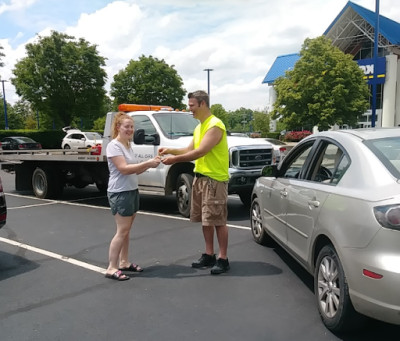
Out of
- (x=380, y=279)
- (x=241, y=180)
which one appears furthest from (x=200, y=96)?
(x=241, y=180)

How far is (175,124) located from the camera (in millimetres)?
8219

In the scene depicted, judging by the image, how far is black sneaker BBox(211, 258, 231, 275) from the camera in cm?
452

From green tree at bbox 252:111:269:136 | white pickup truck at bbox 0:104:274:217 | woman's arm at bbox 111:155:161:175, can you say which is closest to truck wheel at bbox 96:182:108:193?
white pickup truck at bbox 0:104:274:217

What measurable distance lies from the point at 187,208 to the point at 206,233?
9.24 feet

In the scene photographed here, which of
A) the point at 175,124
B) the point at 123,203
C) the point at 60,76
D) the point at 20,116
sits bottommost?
the point at 123,203

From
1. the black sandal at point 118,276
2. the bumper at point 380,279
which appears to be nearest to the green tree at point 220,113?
the black sandal at point 118,276

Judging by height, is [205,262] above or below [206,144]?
below

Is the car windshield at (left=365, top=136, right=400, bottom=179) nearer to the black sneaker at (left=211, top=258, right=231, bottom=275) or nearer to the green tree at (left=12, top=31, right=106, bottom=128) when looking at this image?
the black sneaker at (left=211, top=258, right=231, bottom=275)

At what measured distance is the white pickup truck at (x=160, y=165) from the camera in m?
7.44

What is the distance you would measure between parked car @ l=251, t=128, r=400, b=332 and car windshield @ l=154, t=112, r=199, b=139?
400 centimetres

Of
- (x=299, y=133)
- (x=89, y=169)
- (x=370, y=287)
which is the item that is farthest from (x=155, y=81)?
(x=370, y=287)

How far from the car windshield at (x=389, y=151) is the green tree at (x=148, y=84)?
41950mm

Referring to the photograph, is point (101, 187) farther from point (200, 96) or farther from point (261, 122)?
point (261, 122)

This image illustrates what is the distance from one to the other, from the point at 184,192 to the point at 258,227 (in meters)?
2.21
